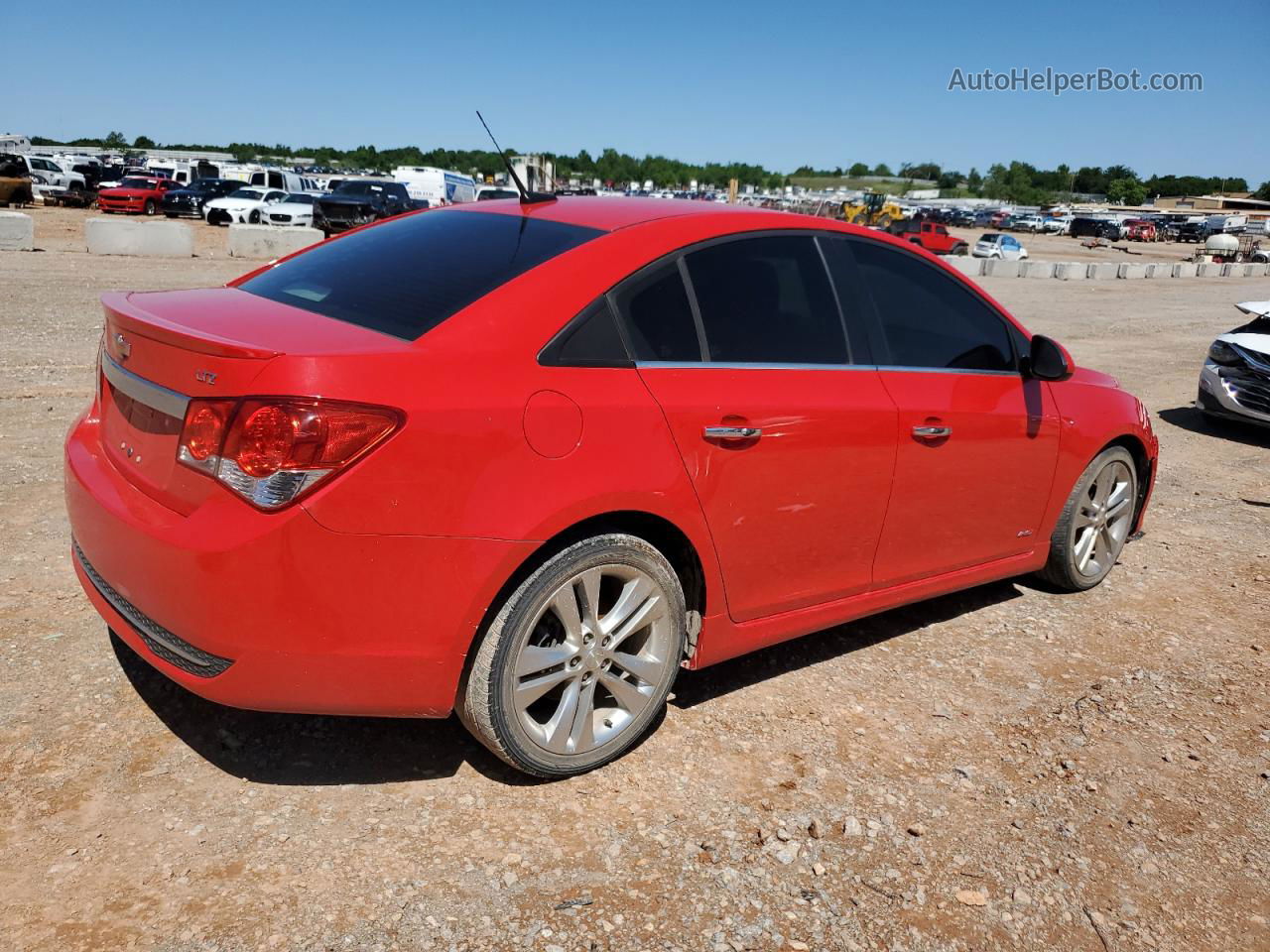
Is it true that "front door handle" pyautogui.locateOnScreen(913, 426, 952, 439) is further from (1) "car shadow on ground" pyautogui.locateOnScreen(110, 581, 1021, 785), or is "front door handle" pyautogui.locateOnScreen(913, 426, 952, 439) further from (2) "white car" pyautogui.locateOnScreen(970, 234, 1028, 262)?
(2) "white car" pyautogui.locateOnScreen(970, 234, 1028, 262)

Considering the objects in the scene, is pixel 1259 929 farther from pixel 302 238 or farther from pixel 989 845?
pixel 302 238

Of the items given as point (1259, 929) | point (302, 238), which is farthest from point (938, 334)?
point (302, 238)

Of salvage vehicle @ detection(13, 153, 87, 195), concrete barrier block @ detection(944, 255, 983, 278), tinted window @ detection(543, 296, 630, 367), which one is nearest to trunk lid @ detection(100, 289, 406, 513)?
tinted window @ detection(543, 296, 630, 367)

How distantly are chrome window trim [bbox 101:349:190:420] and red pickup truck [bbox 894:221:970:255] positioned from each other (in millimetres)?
43774

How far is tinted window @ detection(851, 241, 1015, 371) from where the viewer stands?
3.81 metres

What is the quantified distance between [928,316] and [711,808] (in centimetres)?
210

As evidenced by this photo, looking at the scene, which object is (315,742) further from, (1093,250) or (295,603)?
(1093,250)

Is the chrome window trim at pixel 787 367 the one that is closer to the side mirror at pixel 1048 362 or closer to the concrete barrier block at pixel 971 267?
the side mirror at pixel 1048 362

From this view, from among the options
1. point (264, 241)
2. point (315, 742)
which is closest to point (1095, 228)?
point (264, 241)

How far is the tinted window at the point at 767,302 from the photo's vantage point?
327 centimetres

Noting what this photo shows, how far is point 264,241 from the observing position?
21766 mm

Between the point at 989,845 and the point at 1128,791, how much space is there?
0.66 metres

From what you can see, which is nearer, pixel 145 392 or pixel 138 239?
pixel 145 392

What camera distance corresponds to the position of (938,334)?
4031 millimetres
